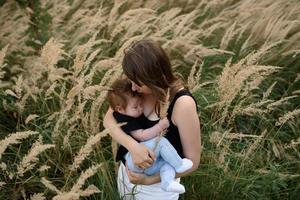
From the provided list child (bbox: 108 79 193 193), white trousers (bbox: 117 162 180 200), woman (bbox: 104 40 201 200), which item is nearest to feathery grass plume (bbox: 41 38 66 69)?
child (bbox: 108 79 193 193)

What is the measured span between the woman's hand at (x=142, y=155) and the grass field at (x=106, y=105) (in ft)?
0.79

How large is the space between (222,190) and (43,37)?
2.49 m

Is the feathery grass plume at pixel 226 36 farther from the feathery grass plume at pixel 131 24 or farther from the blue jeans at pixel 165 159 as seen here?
the blue jeans at pixel 165 159

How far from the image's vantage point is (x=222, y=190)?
132 inches

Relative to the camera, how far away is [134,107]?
277 cm

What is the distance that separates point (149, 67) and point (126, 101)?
0.28 m

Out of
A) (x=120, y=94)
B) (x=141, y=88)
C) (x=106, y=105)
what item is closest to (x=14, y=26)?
(x=106, y=105)

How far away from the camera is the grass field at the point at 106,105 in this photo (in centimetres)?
324

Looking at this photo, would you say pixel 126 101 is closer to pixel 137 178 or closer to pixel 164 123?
pixel 164 123

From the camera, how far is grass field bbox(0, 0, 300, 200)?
10.6 feet

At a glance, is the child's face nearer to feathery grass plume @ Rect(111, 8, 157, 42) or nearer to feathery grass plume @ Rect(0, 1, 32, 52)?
feathery grass plume @ Rect(111, 8, 157, 42)

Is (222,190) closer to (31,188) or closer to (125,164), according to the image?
(125,164)

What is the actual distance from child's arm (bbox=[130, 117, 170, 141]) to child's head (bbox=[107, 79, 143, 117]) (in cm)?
10

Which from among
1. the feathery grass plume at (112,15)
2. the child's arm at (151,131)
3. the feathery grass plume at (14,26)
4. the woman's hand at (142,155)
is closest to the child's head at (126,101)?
the child's arm at (151,131)
